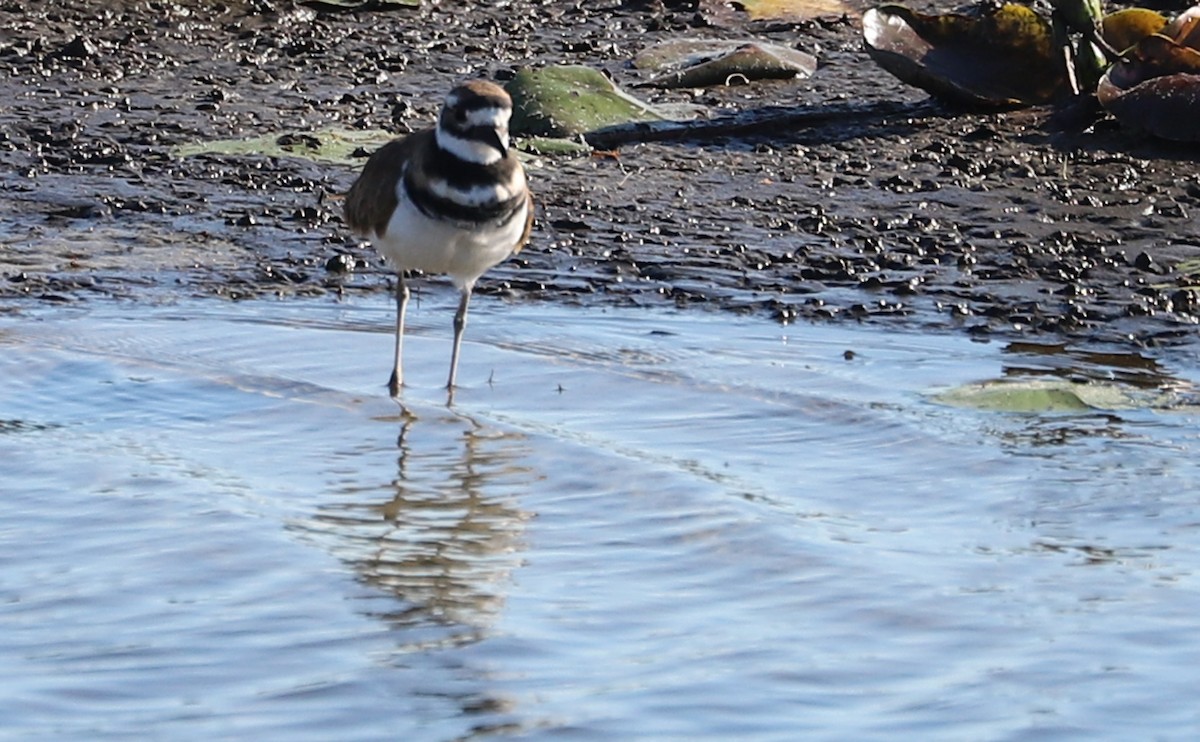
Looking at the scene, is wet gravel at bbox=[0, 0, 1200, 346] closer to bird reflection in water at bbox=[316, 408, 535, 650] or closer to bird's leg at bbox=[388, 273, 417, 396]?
bird's leg at bbox=[388, 273, 417, 396]

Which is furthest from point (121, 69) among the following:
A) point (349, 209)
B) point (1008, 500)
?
point (1008, 500)

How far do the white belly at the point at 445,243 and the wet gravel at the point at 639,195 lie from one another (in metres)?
1.00

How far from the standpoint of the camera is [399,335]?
7.44 metres

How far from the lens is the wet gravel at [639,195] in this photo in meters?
8.46

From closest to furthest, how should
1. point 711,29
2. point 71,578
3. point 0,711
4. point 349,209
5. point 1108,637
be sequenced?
point 0,711, point 1108,637, point 71,578, point 349,209, point 711,29

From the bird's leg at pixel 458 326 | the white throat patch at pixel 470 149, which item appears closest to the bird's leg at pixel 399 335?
the bird's leg at pixel 458 326

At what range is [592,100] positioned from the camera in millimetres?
10836

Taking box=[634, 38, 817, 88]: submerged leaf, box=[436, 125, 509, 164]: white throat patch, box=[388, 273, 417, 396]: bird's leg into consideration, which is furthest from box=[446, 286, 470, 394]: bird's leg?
box=[634, 38, 817, 88]: submerged leaf

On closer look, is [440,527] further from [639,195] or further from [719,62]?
[719,62]

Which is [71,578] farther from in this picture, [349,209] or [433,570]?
[349,209]

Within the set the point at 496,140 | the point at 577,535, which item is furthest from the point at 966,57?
the point at 577,535

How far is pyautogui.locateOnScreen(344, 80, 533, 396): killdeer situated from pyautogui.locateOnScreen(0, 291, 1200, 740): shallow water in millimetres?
421

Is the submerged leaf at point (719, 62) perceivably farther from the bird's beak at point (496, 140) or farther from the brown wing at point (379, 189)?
the bird's beak at point (496, 140)

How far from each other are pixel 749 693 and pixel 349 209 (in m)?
3.74
